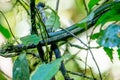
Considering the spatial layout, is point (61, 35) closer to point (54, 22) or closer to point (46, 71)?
point (54, 22)

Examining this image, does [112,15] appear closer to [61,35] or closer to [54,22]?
[54,22]

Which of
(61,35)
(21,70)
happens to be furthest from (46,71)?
(61,35)

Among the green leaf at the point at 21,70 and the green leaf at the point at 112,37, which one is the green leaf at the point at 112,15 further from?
the green leaf at the point at 21,70

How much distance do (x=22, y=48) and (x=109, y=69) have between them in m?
0.53

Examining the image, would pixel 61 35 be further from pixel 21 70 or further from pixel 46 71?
pixel 46 71

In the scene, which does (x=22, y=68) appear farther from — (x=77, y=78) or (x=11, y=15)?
(x=11, y=15)

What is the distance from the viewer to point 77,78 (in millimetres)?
1323

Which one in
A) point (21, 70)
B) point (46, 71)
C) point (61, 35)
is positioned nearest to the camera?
point (46, 71)

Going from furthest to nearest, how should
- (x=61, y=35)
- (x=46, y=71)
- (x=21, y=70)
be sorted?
(x=61, y=35), (x=21, y=70), (x=46, y=71)

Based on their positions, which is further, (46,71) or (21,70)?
(21,70)

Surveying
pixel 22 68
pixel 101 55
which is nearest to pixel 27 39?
pixel 22 68

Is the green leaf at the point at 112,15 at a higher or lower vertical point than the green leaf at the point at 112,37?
higher

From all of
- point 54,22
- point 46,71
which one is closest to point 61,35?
point 54,22

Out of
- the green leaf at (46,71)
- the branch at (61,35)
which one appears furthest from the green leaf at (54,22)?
the green leaf at (46,71)
